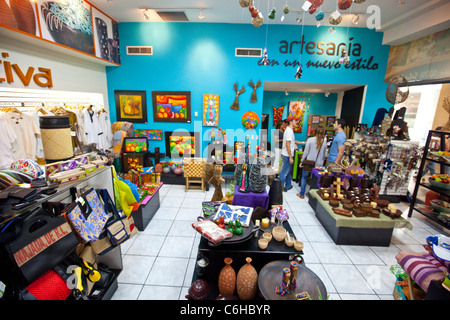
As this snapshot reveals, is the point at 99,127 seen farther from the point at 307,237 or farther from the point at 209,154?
the point at 307,237

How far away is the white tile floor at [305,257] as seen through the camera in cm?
243

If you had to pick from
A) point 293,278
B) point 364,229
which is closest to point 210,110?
point 364,229

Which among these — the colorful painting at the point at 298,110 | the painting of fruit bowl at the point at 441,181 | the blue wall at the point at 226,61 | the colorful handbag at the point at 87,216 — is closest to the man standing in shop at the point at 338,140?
the painting of fruit bowl at the point at 441,181

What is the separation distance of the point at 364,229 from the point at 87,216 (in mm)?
3711

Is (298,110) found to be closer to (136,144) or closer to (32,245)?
(136,144)

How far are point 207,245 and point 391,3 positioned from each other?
5.65 metres

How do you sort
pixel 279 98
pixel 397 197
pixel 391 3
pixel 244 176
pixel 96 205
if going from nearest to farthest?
pixel 96 205, pixel 244 176, pixel 391 3, pixel 397 197, pixel 279 98

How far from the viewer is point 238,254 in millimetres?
2211

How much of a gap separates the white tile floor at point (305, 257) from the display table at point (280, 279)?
0.90m

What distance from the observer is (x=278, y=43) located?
17.9 ft

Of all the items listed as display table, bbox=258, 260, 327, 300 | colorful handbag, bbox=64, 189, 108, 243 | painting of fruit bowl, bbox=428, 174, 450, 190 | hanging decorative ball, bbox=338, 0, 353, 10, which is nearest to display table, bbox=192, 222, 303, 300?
display table, bbox=258, 260, 327, 300

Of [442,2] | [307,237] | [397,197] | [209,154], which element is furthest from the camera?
[209,154]

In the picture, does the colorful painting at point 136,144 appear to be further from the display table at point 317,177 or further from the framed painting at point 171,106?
the display table at point 317,177
